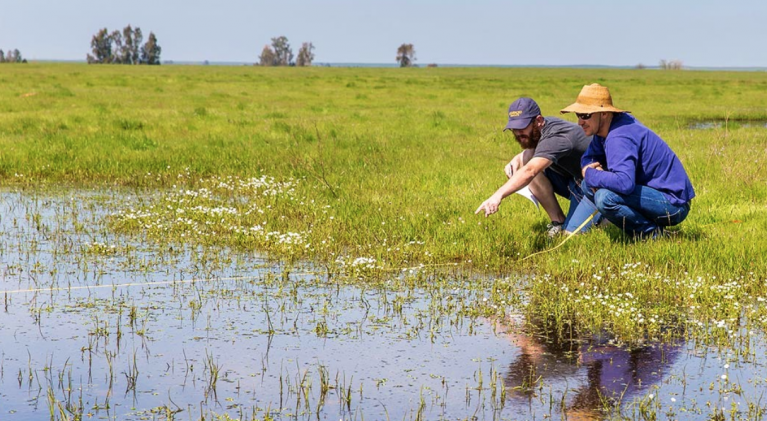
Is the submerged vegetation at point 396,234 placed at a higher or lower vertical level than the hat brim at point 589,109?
lower

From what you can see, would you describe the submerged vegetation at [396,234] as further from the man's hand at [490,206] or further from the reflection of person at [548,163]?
the man's hand at [490,206]

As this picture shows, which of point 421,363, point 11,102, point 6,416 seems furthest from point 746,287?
point 11,102

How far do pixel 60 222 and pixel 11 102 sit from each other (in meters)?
20.8

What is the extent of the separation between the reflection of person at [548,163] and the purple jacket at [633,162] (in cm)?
32

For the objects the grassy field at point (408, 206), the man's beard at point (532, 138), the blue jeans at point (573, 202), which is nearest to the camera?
the grassy field at point (408, 206)

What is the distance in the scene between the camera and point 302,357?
6.00 metres

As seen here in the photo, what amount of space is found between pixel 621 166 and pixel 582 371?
9.46 ft

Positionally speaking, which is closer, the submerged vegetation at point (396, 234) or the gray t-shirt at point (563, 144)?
the submerged vegetation at point (396, 234)

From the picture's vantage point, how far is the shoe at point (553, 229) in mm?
9570

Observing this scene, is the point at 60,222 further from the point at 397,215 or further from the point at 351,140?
the point at 351,140

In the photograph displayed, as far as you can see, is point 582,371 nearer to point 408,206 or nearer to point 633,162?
point 633,162

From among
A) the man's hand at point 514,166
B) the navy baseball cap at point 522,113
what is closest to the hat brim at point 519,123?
the navy baseball cap at point 522,113

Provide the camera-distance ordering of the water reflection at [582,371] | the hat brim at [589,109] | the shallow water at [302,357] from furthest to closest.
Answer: the hat brim at [589,109] < the water reflection at [582,371] < the shallow water at [302,357]

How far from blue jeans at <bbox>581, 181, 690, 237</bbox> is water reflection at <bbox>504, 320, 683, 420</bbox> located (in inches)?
87.3
